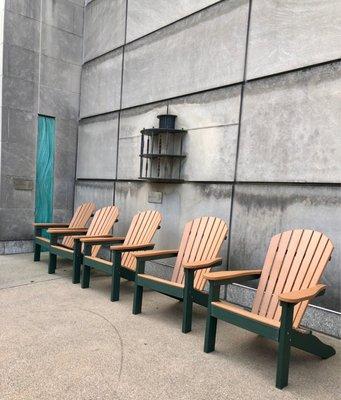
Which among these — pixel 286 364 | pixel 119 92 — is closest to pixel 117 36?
pixel 119 92

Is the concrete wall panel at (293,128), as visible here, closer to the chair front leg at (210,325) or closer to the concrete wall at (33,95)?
the chair front leg at (210,325)

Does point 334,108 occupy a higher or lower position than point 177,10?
lower

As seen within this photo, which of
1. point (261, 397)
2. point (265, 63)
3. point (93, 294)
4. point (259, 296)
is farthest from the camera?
point (93, 294)

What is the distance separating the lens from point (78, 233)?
511 cm

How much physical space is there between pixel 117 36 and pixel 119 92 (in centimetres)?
85

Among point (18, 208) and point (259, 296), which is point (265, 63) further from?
point (18, 208)

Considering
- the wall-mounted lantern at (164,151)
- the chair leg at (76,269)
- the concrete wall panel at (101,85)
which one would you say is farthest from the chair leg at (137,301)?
the concrete wall panel at (101,85)

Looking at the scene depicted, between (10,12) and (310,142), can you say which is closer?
(310,142)

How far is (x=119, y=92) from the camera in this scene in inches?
215

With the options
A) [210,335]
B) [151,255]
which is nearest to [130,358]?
[210,335]

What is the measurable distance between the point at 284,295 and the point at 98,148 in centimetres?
429

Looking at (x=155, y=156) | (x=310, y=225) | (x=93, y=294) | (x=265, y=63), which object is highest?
(x=265, y=63)

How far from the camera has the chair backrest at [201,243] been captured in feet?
11.4

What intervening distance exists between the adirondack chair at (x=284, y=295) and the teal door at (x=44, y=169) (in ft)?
13.4
